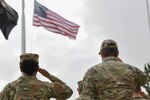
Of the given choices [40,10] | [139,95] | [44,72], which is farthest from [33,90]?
[40,10]

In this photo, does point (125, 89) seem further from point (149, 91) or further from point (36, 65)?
point (149, 91)

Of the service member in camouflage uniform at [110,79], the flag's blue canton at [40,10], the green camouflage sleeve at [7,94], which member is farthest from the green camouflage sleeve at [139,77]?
the flag's blue canton at [40,10]

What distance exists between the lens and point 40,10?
20.5m

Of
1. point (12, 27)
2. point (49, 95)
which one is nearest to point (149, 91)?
point (12, 27)

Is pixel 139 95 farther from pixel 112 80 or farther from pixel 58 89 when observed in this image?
pixel 58 89

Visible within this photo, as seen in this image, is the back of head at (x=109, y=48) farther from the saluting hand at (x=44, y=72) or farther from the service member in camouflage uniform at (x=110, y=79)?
the saluting hand at (x=44, y=72)

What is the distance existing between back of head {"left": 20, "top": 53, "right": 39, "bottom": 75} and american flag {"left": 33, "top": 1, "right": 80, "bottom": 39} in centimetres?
1243

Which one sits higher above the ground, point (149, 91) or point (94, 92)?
point (149, 91)

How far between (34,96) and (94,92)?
Result: 720mm

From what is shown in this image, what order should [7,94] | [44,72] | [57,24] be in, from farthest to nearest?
[57,24], [44,72], [7,94]

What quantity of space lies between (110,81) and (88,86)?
10.5 inches

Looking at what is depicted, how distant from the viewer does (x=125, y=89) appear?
635 cm

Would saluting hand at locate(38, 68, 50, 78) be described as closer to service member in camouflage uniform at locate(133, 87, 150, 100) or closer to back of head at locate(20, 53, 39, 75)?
back of head at locate(20, 53, 39, 75)

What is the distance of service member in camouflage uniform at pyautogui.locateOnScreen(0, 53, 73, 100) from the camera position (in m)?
6.52
